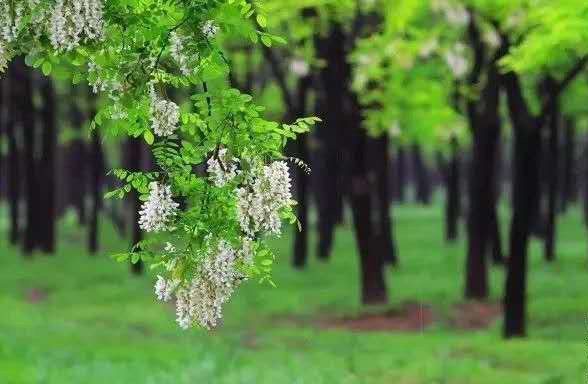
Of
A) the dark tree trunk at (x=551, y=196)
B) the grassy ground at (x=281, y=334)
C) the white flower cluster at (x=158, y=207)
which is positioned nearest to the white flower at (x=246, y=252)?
the white flower cluster at (x=158, y=207)

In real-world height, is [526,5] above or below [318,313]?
above

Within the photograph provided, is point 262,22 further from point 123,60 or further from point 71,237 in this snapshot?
point 71,237

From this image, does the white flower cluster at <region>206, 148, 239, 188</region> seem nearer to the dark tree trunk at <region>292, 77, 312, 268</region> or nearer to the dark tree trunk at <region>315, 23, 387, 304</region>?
the dark tree trunk at <region>315, 23, 387, 304</region>

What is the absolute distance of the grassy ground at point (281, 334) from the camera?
15.0 m

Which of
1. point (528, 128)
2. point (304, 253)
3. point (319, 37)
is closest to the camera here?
point (528, 128)

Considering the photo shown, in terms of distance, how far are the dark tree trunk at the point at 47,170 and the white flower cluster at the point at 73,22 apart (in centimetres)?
2675

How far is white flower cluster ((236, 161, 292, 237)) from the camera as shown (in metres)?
8.24

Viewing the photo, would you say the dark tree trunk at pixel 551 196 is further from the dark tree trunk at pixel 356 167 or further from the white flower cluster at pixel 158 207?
the white flower cluster at pixel 158 207

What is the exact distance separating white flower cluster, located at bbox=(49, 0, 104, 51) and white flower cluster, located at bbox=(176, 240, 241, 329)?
78.0 inches

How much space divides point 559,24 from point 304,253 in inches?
647

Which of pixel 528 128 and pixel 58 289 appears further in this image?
pixel 58 289

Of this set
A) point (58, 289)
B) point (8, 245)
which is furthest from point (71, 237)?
point (58, 289)

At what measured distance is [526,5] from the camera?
18.9 metres

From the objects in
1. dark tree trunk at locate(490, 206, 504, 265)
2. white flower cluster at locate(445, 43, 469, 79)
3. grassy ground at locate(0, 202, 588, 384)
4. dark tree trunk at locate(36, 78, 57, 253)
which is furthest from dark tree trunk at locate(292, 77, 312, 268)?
dark tree trunk at locate(36, 78, 57, 253)
